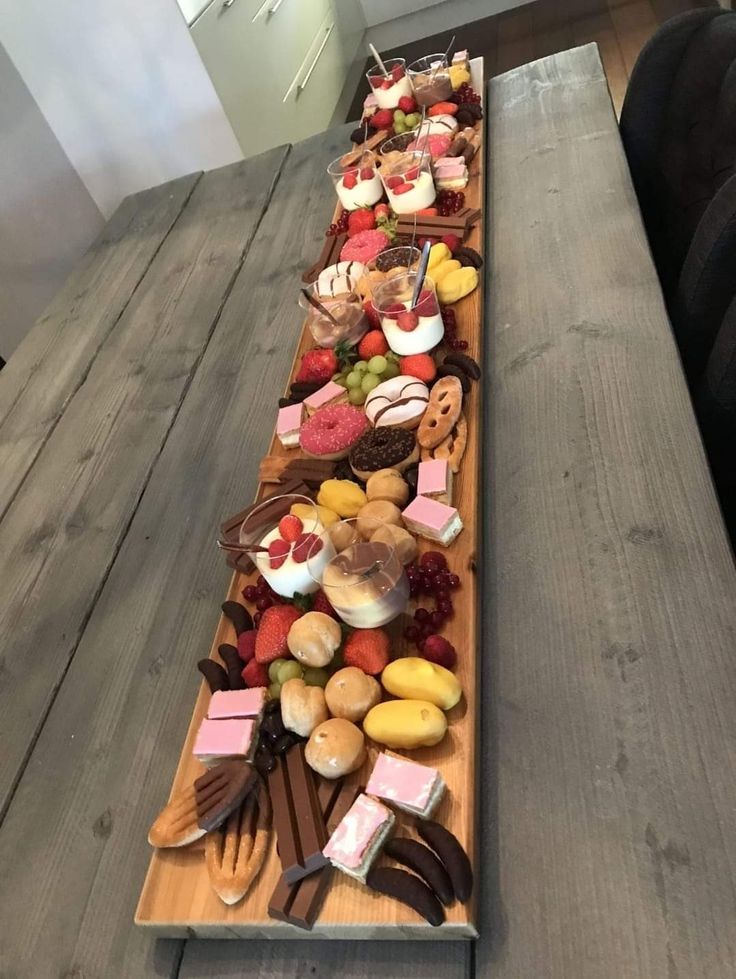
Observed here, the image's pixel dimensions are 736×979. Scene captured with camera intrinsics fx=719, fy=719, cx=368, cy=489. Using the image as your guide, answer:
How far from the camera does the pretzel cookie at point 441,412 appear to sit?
0.95 meters

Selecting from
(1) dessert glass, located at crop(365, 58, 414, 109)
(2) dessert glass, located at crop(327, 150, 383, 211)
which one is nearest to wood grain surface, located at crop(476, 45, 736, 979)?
(2) dessert glass, located at crop(327, 150, 383, 211)

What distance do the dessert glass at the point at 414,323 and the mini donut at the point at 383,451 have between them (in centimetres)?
18

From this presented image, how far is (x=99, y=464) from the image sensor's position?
1247 millimetres

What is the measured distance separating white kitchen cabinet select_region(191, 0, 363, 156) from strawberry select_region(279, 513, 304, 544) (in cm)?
238

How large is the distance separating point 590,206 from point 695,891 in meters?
1.12

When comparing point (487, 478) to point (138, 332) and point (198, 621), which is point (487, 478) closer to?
point (198, 621)

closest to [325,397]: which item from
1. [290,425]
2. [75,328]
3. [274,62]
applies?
[290,425]

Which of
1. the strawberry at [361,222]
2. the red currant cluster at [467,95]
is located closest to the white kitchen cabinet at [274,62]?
the red currant cluster at [467,95]

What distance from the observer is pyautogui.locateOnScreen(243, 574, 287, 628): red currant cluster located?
0.85 meters

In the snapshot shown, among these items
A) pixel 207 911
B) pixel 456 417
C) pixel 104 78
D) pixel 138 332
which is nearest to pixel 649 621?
pixel 456 417

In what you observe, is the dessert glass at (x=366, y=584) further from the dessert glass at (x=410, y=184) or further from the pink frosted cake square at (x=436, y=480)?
the dessert glass at (x=410, y=184)

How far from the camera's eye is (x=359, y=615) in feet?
2.49

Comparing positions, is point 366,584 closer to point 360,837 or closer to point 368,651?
point 368,651

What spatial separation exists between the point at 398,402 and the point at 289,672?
0.42 meters
